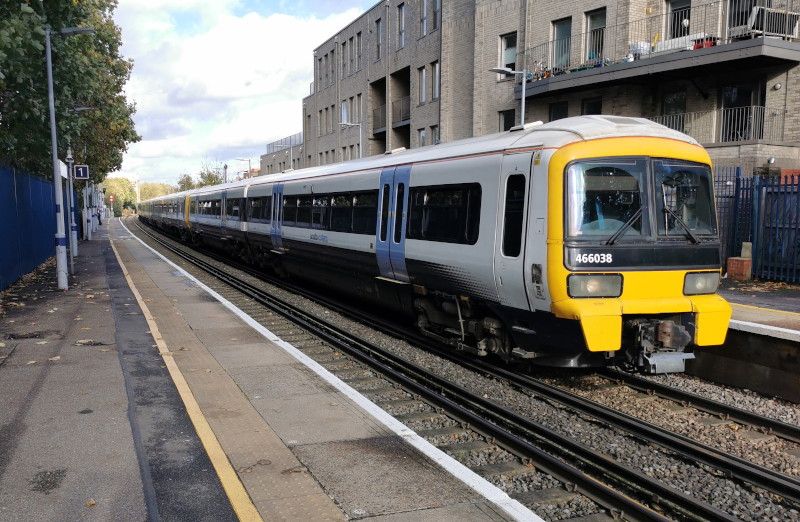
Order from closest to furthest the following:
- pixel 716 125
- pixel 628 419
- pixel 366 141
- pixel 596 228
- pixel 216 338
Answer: pixel 628 419 → pixel 596 228 → pixel 216 338 → pixel 716 125 → pixel 366 141

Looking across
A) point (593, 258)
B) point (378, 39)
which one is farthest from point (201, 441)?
point (378, 39)

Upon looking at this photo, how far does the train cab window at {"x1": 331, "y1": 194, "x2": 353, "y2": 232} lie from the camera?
12242mm

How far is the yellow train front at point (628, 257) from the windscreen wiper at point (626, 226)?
0.4 inches

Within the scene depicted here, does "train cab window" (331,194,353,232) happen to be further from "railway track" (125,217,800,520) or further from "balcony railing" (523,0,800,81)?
"balcony railing" (523,0,800,81)

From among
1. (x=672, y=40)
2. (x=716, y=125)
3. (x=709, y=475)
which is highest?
(x=672, y=40)

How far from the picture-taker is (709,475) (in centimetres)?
530

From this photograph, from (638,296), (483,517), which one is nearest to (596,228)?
(638,296)

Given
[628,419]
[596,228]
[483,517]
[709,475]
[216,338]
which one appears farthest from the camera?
[216,338]

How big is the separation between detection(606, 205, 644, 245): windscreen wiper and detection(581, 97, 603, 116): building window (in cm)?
1507

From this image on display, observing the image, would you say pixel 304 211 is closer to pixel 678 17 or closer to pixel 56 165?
pixel 56 165

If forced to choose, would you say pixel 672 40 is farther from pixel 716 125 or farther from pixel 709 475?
pixel 709 475

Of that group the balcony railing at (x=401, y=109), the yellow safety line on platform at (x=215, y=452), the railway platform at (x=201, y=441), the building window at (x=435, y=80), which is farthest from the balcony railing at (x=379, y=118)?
the yellow safety line on platform at (x=215, y=452)

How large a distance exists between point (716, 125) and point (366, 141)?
77.1 feet

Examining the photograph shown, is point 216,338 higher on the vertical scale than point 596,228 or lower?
lower
